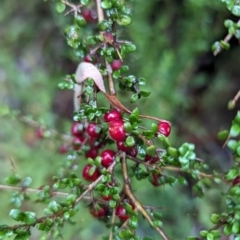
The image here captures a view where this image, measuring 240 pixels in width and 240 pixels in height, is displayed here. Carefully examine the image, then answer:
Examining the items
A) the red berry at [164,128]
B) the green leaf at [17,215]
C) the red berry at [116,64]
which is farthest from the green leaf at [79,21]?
the green leaf at [17,215]

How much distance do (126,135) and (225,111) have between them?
126 cm

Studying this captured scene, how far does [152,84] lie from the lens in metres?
1.66

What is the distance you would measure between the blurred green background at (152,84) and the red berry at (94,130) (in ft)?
1.82

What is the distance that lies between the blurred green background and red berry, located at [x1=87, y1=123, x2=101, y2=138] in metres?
0.56

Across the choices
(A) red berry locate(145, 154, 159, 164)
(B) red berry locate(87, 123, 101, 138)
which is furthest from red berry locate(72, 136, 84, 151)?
(A) red berry locate(145, 154, 159, 164)

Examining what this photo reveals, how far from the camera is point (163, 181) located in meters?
0.84

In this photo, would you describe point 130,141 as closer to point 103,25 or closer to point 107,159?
point 107,159

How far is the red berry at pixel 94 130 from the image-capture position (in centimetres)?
84

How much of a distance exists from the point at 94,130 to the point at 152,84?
84cm

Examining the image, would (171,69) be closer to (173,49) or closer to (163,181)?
(173,49)

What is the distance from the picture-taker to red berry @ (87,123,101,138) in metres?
0.84

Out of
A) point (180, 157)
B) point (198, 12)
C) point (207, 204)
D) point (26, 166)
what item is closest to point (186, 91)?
point (198, 12)

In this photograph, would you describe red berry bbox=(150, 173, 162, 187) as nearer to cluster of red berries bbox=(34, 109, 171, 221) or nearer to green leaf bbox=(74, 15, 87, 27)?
cluster of red berries bbox=(34, 109, 171, 221)

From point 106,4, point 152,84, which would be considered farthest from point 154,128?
point 152,84
